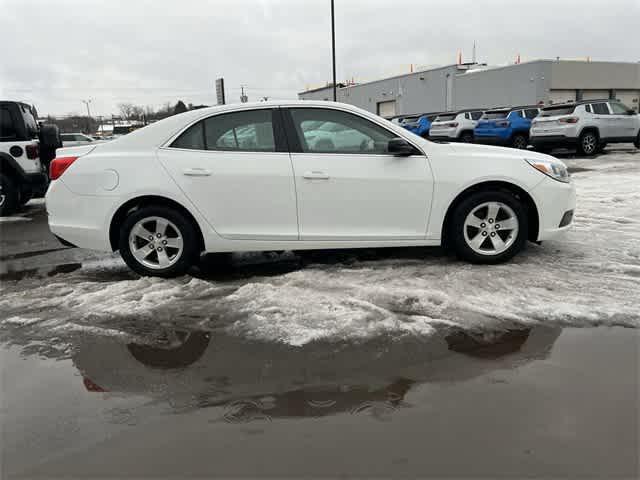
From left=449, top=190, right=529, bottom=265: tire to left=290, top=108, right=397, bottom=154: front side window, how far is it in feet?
3.09

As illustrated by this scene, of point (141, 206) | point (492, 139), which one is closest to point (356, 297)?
point (141, 206)

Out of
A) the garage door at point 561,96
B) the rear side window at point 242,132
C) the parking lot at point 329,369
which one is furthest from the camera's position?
the garage door at point 561,96

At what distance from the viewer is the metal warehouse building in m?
34.1

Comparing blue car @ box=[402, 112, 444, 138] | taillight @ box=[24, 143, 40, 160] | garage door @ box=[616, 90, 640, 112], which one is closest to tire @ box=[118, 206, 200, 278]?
taillight @ box=[24, 143, 40, 160]

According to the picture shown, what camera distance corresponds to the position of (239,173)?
15.1 feet

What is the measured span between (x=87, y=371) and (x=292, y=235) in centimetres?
212

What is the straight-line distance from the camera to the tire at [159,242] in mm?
4684

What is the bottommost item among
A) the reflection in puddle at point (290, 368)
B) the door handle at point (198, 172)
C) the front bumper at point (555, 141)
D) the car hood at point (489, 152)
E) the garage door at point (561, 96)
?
the reflection in puddle at point (290, 368)

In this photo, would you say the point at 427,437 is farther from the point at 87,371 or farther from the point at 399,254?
the point at 399,254

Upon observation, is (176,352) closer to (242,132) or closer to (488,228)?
(242,132)

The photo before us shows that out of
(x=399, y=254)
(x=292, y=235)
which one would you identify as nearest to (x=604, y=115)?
(x=399, y=254)

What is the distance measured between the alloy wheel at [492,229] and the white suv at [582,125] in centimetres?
1332

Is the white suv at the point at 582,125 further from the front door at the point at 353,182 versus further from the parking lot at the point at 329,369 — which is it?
the front door at the point at 353,182

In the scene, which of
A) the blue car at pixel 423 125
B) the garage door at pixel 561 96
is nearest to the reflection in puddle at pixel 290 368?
the blue car at pixel 423 125
